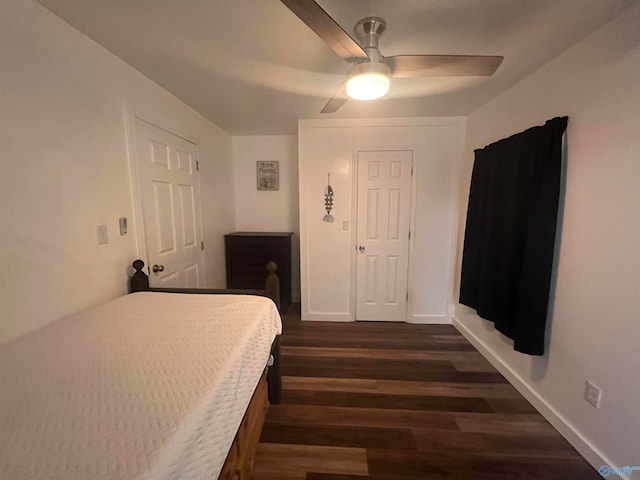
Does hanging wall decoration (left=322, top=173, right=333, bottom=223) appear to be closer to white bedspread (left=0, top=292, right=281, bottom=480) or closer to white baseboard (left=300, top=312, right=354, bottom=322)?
white baseboard (left=300, top=312, right=354, bottom=322)

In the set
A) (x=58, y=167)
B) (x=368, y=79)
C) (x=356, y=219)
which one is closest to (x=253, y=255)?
(x=356, y=219)

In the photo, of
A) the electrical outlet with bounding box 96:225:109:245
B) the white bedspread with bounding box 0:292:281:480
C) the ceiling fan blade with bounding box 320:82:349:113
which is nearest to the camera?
the white bedspread with bounding box 0:292:281:480

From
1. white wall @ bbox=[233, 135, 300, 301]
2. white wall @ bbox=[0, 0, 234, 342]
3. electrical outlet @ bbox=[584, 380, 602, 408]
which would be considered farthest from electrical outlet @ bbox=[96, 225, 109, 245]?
electrical outlet @ bbox=[584, 380, 602, 408]

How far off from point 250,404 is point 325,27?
1727 millimetres

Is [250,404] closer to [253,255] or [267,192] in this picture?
[253,255]

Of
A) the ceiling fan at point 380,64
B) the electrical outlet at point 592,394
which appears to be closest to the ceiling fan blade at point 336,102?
the ceiling fan at point 380,64

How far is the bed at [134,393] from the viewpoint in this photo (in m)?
0.62

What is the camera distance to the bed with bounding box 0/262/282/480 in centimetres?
62

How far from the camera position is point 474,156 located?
248 centimetres

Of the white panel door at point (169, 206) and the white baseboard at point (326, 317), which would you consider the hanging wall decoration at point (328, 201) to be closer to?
the white baseboard at point (326, 317)

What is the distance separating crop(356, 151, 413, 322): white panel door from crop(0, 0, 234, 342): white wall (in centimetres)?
211

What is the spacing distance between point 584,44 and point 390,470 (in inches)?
100

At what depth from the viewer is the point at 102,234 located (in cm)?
158

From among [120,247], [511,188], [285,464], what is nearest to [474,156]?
[511,188]
